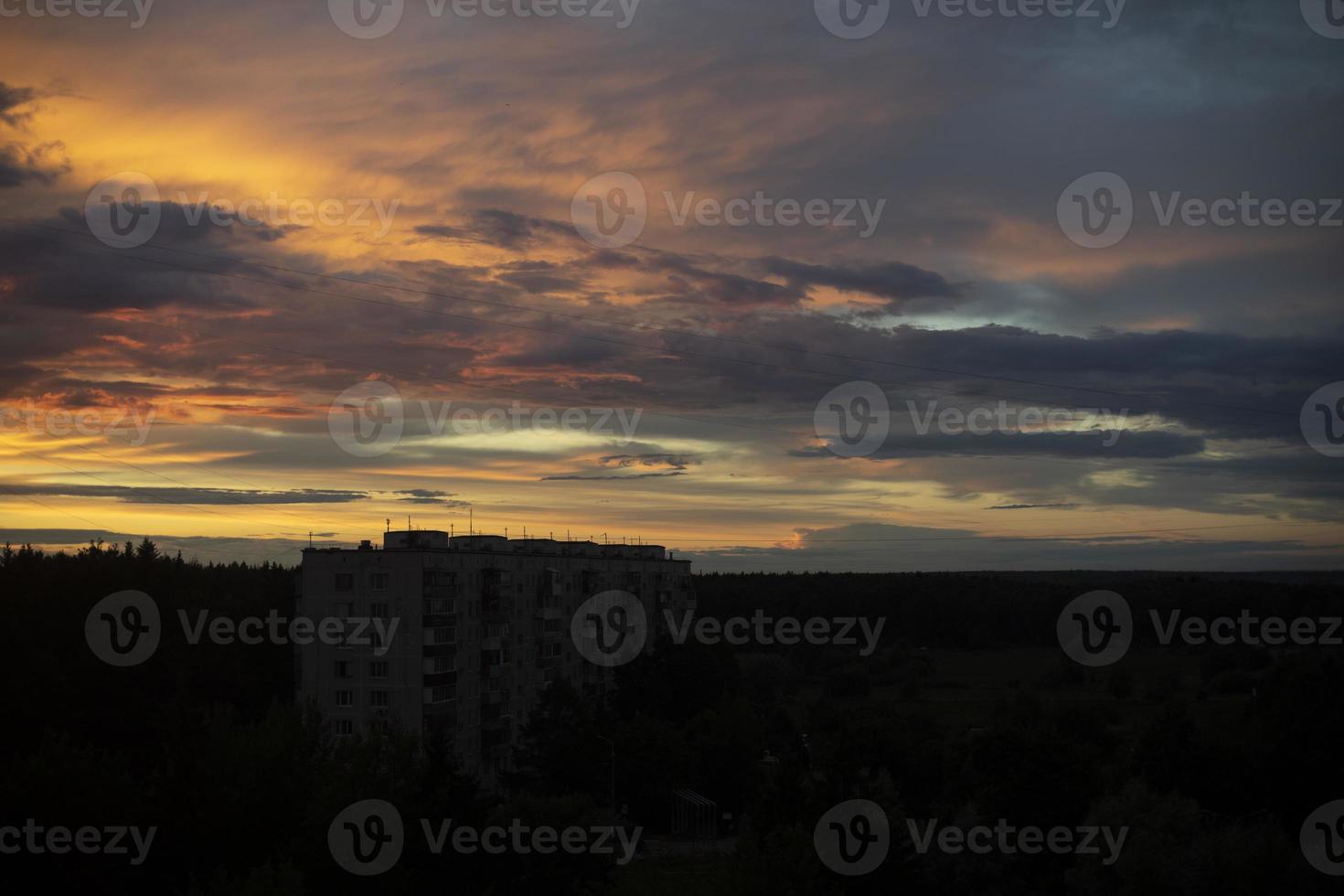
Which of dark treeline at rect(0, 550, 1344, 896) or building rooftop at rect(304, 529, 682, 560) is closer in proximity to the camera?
dark treeline at rect(0, 550, 1344, 896)

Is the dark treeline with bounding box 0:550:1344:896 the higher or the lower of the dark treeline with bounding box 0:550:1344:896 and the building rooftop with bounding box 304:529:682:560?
the lower

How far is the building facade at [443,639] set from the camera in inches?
2024

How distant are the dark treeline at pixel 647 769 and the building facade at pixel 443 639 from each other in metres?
3.20

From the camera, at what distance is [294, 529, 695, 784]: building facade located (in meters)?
51.4

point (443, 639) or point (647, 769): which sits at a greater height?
point (443, 639)

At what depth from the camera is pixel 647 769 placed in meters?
57.0

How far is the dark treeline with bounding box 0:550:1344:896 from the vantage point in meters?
30.6

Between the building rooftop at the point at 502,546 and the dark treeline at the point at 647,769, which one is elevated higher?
the building rooftop at the point at 502,546

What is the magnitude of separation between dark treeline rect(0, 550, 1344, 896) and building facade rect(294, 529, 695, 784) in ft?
10.5

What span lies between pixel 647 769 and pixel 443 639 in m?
12.8

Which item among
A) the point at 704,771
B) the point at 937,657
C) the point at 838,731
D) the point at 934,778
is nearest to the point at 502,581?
the point at 704,771

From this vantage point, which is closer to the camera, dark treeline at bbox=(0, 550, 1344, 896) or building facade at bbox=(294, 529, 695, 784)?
dark treeline at bbox=(0, 550, 1344, 896)

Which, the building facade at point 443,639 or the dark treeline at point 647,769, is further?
the building facade at point 443,639

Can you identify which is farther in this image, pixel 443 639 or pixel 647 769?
pixel 647 769
